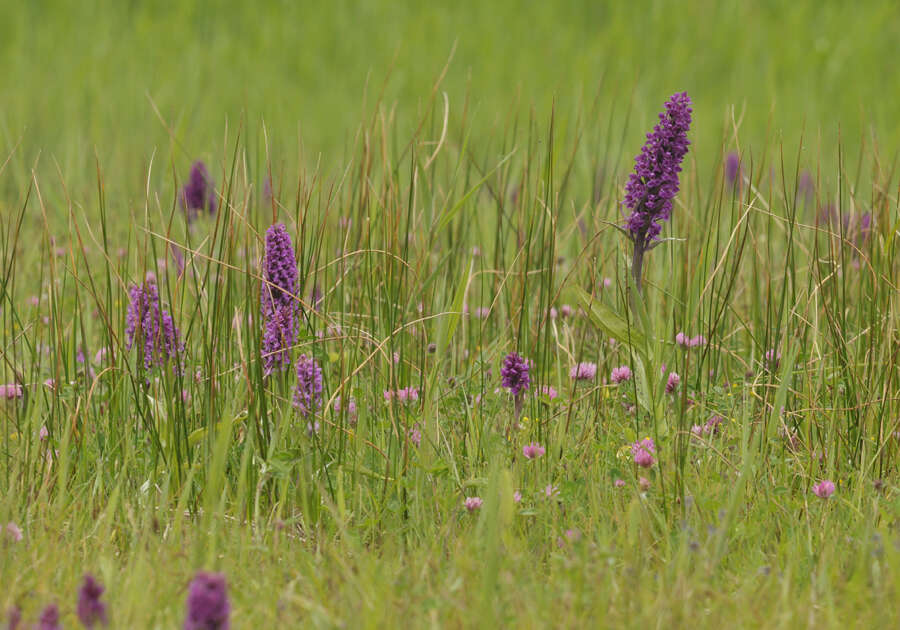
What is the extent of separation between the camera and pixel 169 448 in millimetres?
2395

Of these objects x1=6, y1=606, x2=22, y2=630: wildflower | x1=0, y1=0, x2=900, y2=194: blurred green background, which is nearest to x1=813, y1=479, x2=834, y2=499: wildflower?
x1=6, y1=606, x2=22, y2=630: wildflower

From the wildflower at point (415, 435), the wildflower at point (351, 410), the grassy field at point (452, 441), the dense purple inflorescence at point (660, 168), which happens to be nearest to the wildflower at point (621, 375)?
the grassy field at point (452, 441)

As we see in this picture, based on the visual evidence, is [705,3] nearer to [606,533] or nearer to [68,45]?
[68,45]

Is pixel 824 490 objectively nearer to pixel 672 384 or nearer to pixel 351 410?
pixel 672 384

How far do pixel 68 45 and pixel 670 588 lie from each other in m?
8.58

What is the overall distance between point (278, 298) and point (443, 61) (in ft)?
22.3

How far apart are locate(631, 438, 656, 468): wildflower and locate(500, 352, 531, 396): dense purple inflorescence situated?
32 centimetres

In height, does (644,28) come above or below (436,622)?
above

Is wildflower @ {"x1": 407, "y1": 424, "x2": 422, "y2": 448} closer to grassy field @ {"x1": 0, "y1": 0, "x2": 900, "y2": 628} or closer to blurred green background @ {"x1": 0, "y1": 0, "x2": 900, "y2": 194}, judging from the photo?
grassy field @ {"x1": 0, "y1": 0, "x2": 900, "y2": 628}

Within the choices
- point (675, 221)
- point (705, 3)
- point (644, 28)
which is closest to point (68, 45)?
point (644, 28)

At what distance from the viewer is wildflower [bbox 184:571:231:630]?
1.45m

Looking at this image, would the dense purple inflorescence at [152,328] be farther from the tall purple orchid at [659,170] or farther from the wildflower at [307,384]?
the tall purple orchid at [659,170]

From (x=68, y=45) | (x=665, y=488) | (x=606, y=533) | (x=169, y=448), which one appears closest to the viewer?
(x=606, y=533)

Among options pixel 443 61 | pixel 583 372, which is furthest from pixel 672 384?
pixel 443 61
